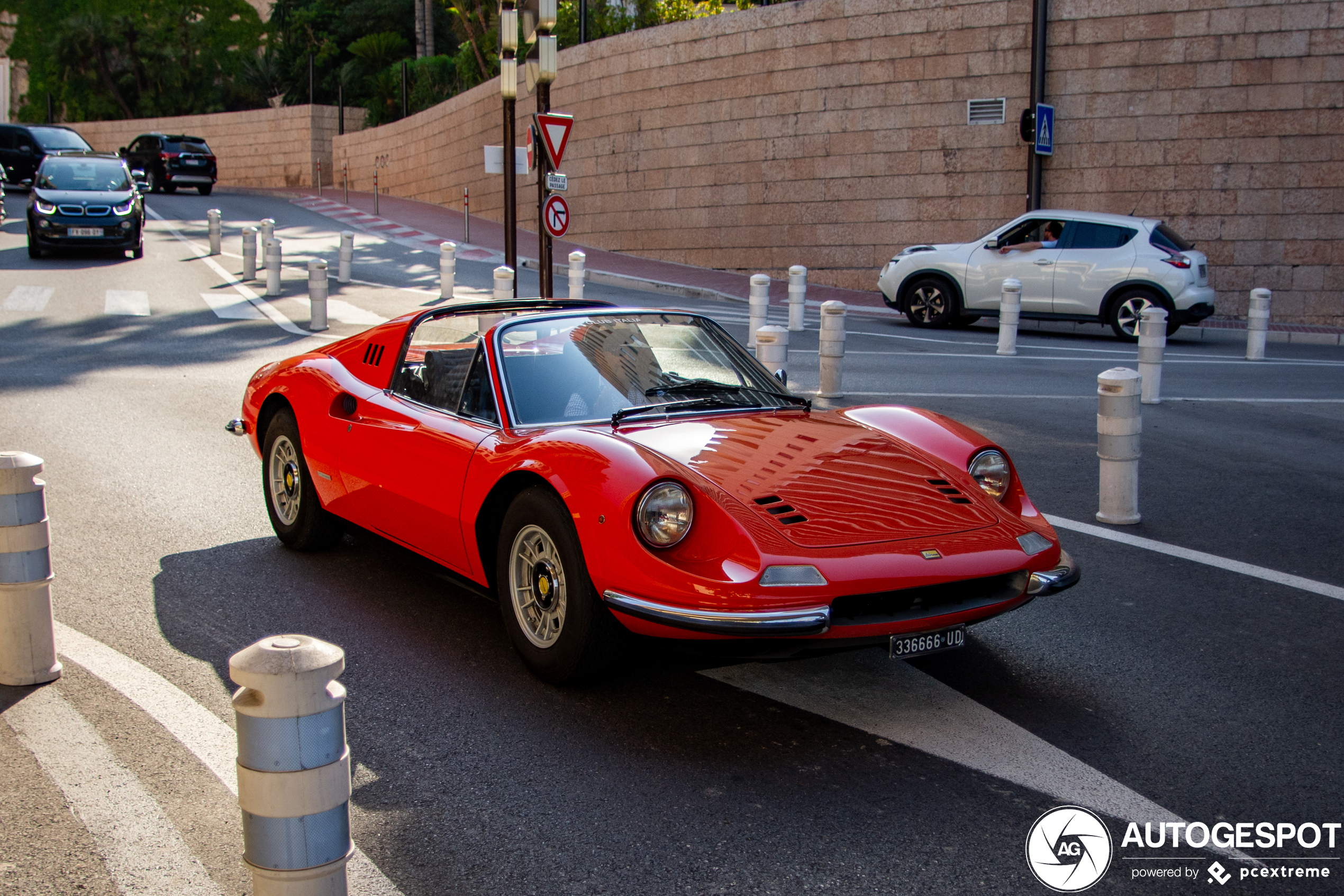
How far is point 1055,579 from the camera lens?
4.17 meters

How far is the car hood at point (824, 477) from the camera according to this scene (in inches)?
156

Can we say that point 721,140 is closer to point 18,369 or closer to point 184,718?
point 18,369

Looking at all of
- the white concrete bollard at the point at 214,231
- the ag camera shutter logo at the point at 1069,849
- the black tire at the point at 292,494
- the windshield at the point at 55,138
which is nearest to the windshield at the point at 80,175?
the white concrete bollard at the point at 214,231

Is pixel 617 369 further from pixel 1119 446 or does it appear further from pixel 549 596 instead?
pixel 1119 446

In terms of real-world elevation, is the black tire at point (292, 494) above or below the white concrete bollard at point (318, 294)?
below

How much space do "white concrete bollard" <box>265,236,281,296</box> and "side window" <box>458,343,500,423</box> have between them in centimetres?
1391

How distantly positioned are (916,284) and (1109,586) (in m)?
12.8

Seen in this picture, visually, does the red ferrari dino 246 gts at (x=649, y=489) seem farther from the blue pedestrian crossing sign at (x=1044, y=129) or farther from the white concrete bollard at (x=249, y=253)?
the blue pedestrian crossing sign at (x=1044, y=129)

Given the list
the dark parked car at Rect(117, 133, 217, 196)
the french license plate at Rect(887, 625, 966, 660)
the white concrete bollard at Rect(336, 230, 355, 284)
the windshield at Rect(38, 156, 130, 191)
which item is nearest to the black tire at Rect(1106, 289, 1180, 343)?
the white concrete bollard at Rect(336, 230, 355, 284)

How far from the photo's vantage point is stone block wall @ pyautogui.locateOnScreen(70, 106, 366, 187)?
5250cm

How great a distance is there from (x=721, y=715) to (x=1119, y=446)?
11.3 feet

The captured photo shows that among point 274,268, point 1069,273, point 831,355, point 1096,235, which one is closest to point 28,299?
point 274,268

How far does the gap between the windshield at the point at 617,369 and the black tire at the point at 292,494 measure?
144 centimetres

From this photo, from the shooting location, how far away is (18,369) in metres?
11.4
